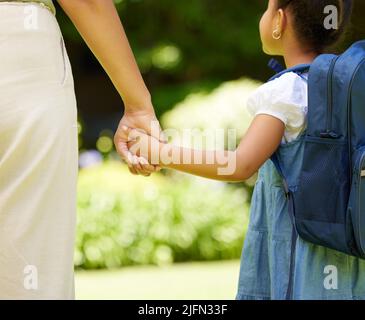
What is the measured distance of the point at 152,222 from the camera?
841cm

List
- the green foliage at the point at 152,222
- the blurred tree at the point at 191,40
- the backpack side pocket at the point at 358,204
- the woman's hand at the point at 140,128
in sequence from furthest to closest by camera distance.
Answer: the blurred tree at the point at 191,40, the green foliage at the point at 152,222, the woman's hand at the point at 140,128, the backpack side pocket at the point at 358,204

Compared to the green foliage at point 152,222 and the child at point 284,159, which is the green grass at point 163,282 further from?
the child at point 284,159

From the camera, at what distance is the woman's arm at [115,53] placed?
2.80 m

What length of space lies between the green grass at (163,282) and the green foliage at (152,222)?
14 cm

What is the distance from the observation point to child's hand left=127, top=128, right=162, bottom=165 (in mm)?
3098

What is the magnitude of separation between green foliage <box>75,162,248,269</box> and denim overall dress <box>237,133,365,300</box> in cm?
504

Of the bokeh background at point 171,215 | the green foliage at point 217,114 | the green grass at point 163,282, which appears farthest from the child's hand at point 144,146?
the green foliage at point 217,114

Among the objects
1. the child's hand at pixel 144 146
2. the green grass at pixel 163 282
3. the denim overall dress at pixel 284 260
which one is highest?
the child's hand at pixel 144 146

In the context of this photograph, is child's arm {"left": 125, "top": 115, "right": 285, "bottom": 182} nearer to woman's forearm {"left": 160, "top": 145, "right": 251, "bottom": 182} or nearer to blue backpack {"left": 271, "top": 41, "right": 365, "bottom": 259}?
woman's forearm {"left": 160, "top": 145, "right": 251, "bottom": 182}

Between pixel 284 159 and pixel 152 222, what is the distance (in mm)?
5516

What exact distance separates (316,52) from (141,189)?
584 centimetres

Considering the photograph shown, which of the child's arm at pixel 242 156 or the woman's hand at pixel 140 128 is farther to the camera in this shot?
the woman's hand at pixel 140 128
